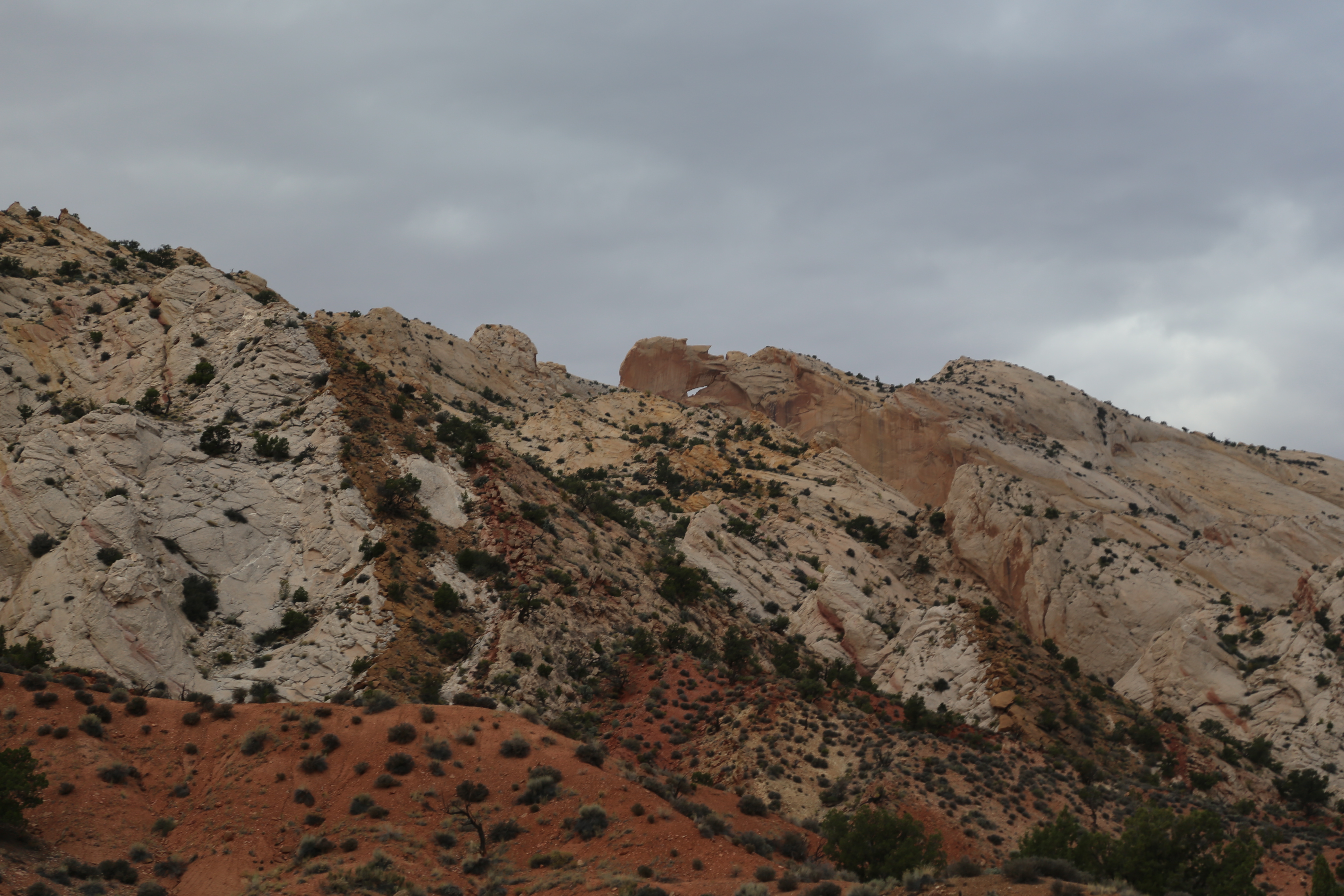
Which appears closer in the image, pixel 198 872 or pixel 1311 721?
pixel 198 872

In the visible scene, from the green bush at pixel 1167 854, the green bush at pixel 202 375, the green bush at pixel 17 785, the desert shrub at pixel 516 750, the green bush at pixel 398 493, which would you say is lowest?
the green bush at pixel 17 785

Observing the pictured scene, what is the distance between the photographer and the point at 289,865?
2308 centimetres

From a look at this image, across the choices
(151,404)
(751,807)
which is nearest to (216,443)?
(151,404)

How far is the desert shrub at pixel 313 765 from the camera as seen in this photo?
27.2m

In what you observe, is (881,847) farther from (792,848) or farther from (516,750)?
(516,750)

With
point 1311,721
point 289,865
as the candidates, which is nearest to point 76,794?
point 289,865

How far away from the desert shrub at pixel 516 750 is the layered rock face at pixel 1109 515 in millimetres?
43253

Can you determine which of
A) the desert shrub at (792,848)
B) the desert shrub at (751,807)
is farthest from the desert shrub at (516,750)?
the desert shrub at (792,848)

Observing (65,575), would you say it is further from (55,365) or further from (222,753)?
(55,365)

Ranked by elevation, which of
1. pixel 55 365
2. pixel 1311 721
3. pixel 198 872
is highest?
pixel 55 365

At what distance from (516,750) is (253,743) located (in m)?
8.26

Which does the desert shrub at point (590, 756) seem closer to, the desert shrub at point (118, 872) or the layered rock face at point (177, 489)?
the desert shrub at point (118, 872)

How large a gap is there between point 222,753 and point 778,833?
18.0 meters

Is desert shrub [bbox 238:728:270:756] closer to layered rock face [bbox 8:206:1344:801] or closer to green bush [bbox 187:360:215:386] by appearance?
layered rock face [bbox 8:206:1344:801]
